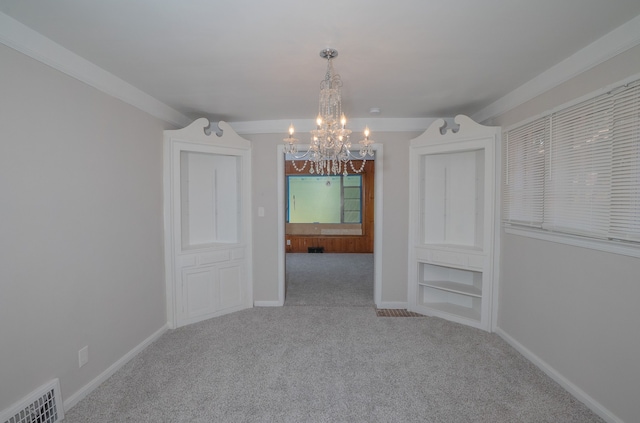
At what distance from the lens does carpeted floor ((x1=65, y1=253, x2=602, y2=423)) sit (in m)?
1.91

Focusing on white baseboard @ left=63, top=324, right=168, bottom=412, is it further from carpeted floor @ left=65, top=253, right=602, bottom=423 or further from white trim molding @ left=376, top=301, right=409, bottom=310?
white trim molding @ left=376, top=301, right=409, bottom=310

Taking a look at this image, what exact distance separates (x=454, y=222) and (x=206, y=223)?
312cm

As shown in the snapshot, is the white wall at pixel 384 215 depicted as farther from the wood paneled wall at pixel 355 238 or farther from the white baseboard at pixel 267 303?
the wood paneled wall at pixel 355 238

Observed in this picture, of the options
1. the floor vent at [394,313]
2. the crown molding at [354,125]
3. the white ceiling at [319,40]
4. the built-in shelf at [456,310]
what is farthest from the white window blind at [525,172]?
the floor vent at [394,313]

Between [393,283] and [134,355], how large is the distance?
2.92 metres

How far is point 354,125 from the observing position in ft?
12.0

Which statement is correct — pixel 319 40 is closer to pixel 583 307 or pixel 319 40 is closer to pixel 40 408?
pixel 583 307

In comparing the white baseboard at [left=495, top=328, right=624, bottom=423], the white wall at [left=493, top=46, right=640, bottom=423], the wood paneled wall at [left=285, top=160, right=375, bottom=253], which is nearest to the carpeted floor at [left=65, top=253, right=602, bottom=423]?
the white baseboard at [left=495, top=328, right=624, bottom=423]

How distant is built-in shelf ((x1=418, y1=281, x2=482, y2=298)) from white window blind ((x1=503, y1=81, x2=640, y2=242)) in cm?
99

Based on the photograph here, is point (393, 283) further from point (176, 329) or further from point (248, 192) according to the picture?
point (176, 329)

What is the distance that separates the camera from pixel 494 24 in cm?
169

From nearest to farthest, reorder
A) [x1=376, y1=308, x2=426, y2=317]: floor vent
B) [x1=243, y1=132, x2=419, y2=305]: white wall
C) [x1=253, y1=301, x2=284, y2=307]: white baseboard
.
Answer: [x1=376, y1=308, x2=426, y2=317]: floor vent → [x1=243, y1=132, x2=419, y2=305]: white wall → [x1=253, y1=301, x2=284, y2=307]: white baseboard

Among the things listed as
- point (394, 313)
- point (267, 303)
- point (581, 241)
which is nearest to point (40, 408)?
point (267, 303)

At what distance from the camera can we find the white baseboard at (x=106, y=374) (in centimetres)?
199
